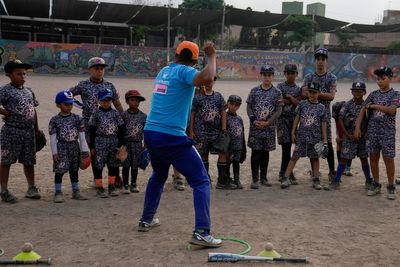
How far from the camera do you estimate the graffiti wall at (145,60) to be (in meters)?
37.1

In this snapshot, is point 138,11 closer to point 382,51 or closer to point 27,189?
point 382,51

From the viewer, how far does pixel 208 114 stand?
6.82m

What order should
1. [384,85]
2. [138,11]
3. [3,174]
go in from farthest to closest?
[138,11]
[384,85]
[3,174]

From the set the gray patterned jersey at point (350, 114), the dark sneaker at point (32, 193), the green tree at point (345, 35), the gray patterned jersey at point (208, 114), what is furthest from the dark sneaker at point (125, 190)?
the green tree at point (345, 35)

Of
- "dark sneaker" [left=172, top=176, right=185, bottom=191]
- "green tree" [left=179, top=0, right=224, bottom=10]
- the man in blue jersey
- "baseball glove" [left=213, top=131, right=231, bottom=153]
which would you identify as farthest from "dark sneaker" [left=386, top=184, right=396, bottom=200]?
"green tree" [left=179, top=0, right=224, bottom=10]

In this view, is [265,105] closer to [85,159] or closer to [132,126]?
[132,126]

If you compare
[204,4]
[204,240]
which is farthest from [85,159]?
[204,4]

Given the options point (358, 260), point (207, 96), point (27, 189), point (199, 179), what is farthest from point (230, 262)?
point (27, 189)

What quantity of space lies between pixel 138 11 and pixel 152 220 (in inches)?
1427

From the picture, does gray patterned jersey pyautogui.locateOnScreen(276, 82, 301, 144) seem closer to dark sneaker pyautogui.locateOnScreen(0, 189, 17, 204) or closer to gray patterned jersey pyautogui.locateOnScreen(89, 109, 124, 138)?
gray patterned jersey pyautogui.locateOnScreen(89, 109, 124, 138)

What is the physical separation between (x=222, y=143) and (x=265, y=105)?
2.89 ft

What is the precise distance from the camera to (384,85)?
646cm

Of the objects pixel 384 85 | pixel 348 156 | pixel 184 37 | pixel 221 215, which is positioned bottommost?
pixel 221 215

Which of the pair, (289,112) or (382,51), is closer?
(289,112)
